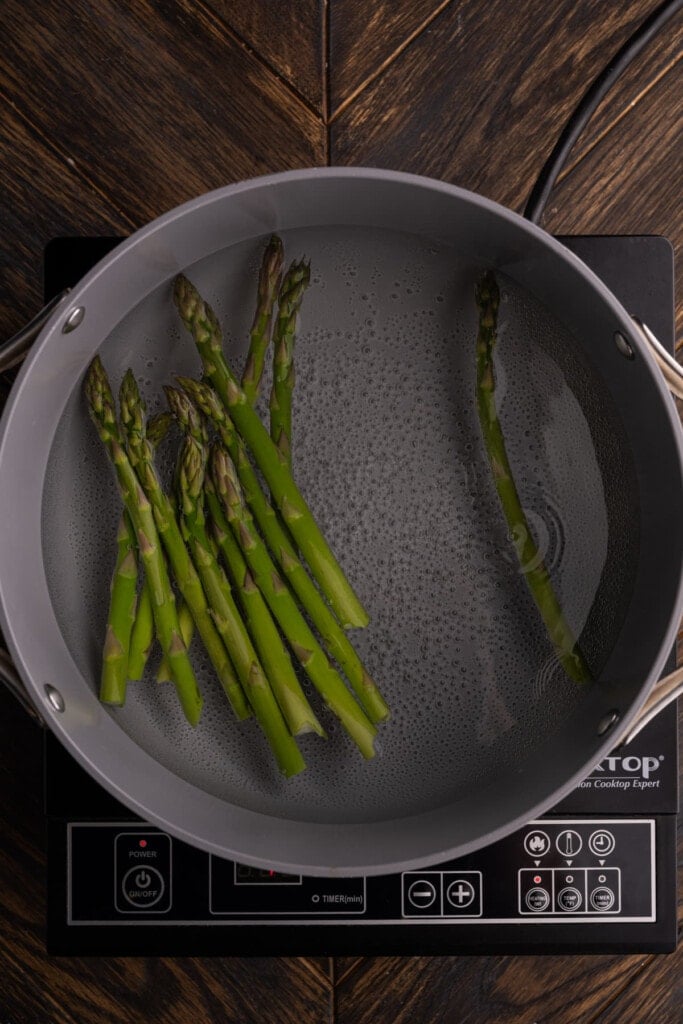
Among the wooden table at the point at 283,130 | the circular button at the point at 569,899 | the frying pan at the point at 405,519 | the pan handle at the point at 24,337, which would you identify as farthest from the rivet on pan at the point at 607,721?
the pan handle at the point at 24,337

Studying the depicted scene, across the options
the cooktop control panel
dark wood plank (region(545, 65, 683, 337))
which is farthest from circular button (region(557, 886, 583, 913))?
dark wood plank (region(545, 65, 683, 337))

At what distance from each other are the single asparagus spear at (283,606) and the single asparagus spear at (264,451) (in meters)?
0.02

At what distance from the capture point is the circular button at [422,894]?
18.9 inches

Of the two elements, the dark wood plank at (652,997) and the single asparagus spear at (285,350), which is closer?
the single asparagus spear at (285,350)

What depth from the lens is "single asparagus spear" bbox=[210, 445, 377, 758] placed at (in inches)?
17.7

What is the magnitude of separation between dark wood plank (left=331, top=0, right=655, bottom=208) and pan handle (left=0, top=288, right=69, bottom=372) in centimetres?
22

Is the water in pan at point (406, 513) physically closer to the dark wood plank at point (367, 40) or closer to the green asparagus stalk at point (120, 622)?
the green asparagus stalk at point (120, 622)

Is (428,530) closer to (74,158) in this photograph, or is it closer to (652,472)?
(652,472)

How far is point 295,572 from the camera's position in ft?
1.48

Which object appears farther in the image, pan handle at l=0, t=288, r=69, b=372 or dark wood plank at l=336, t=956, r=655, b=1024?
dark wood plank at l=336, t=956, r=655, b=1024

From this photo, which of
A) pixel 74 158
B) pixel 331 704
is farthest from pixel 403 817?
pixel 74 158

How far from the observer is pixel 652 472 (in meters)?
0.42

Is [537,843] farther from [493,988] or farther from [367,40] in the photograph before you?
[367,40]

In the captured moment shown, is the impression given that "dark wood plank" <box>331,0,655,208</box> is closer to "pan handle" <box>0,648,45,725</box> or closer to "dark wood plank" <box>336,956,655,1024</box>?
"pan handle" <box>0,648,45,725</box>
